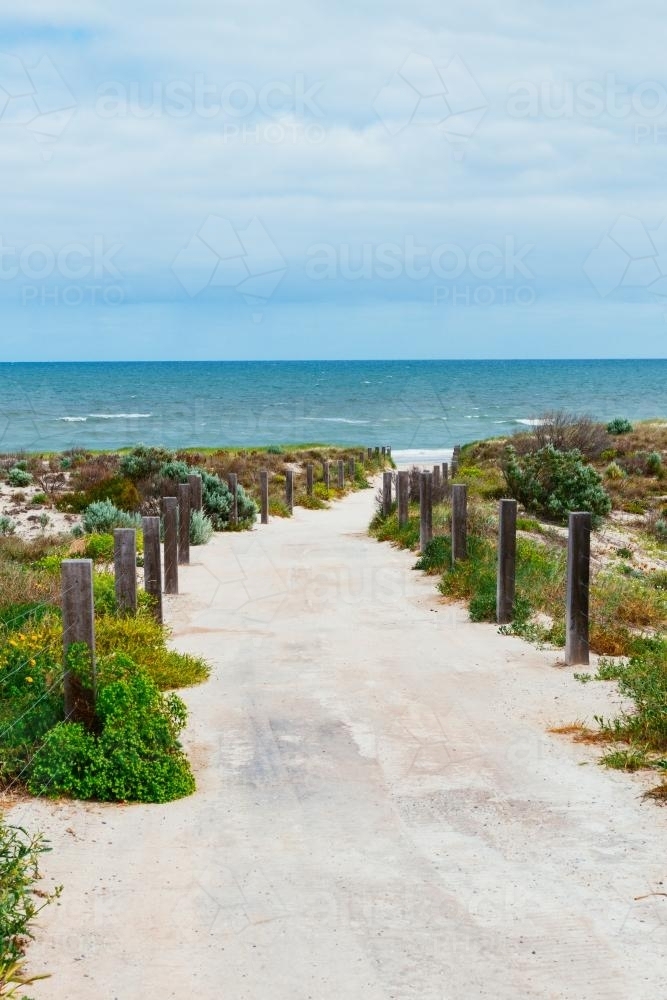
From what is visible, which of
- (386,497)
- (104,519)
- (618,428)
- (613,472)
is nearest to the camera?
(104,519)

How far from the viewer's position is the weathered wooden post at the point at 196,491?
19.8 metres

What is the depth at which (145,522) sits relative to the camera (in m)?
11.4

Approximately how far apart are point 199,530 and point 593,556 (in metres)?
7.51

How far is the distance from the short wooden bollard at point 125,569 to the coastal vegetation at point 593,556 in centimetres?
415

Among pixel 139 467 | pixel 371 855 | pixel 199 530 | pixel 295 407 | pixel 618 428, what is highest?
pixel 295 407

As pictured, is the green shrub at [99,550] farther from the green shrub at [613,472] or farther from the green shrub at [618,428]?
the green shrub at [618,428]

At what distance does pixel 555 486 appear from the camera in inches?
922

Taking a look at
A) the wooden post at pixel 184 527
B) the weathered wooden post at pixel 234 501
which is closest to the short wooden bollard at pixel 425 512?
the wooden post at pixel 184 527

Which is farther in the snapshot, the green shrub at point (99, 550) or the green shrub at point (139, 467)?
the green shrub at point (139, 467)

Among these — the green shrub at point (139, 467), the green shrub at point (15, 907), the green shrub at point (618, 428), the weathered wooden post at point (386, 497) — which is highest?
the green shrub at point (618, 428)

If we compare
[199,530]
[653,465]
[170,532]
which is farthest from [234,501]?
[653,465]

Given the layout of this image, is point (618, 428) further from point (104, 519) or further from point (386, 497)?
point (104, 519)

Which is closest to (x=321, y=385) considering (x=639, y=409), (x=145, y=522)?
(x=639, y=409)

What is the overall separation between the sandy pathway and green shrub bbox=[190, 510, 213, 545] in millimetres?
9560
